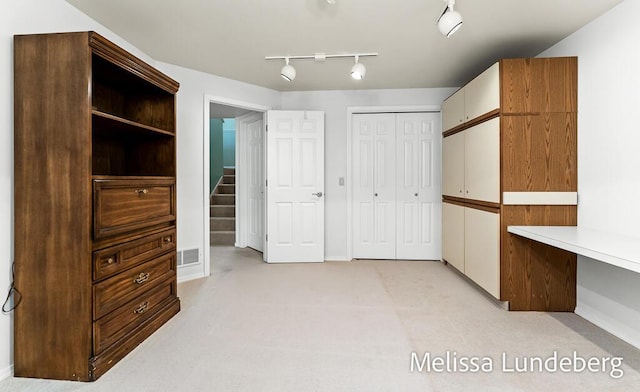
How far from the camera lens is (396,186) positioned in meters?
4.29

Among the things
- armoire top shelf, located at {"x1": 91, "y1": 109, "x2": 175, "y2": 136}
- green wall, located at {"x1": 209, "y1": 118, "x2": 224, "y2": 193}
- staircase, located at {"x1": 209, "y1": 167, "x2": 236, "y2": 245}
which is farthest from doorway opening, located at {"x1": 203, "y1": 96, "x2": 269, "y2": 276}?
armoire top shelf, located at {"x1": 91, "y1": 109, "x2": 175, "y2": 136}

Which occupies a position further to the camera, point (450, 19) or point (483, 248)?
point (483, 248)

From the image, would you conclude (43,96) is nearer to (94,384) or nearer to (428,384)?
(94,384)

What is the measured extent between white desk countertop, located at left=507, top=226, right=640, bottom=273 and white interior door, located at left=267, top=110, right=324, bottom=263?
7.64 feet

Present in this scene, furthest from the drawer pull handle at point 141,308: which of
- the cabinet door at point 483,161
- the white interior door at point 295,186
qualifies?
the cabinet door at point 483,161

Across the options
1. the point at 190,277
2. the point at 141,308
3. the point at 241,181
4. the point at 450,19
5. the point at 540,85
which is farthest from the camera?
the point at 241,181

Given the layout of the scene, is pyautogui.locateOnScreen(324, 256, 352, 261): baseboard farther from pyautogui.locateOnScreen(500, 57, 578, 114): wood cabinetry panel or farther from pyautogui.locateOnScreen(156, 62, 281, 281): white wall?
pyautogui.locateOnScreen(500, 57, 578, 114): wood cabinetry panel

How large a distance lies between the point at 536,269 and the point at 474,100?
5.32 feet

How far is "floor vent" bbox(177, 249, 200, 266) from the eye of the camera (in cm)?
338

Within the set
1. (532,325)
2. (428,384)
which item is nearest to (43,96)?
(428,384)

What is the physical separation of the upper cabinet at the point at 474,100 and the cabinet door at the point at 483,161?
141 mm

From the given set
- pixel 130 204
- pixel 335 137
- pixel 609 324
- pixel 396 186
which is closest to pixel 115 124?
pixel 130 204

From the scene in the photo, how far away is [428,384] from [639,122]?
2129 mm

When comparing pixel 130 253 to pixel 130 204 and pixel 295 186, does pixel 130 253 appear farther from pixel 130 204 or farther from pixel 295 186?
pixel 295 186
